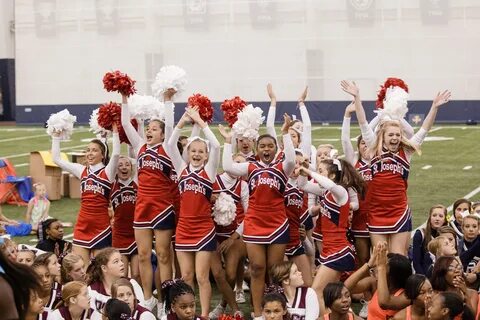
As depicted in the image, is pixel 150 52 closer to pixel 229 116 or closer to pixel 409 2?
pixel 409 2

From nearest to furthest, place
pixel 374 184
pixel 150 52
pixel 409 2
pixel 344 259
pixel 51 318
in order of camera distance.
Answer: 1. pixel 51 318
2. pixel 344 259
3. pixel 374 184
4. pixel 409 2
5. pixel 150 52

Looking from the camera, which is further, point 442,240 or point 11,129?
point 11,129

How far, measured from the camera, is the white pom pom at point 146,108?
7.95 meters

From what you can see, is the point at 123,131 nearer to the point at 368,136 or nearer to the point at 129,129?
the point at 129,129

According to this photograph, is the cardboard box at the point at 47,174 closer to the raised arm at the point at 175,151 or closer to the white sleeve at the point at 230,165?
the raised arm at the point at 175,151

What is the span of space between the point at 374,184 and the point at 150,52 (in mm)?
23216

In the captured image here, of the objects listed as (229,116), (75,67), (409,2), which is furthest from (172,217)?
(75,67)

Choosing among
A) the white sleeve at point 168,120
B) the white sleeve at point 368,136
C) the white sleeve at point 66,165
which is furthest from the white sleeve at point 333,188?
the white sleeve at point 66,165

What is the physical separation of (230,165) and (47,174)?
719 cm

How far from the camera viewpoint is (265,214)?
7.15 m

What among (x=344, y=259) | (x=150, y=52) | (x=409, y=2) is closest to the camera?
(x=344, y=259)

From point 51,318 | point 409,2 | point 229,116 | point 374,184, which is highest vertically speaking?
point 409,2

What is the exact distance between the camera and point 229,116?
297 inches

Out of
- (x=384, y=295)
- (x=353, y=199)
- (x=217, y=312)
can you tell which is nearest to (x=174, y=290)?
(x=384, y=295)
